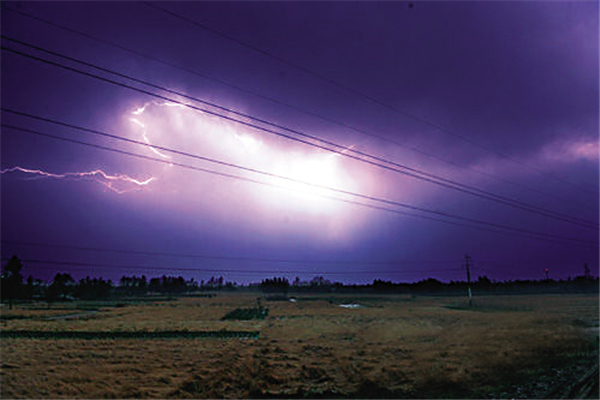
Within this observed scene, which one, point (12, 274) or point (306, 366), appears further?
point (12, 274)

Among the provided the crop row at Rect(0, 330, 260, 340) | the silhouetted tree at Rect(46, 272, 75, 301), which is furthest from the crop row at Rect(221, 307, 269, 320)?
the silhouetted tree at Rect(46, 272, 75, 301)

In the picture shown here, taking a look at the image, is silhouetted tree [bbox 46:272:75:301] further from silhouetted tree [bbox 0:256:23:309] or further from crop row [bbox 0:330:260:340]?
crop row [bbox 0:330:260:340]

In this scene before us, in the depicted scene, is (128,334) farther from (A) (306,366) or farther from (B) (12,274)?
(B) (12,274)

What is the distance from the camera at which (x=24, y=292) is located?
4941 inches

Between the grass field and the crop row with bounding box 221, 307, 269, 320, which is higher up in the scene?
the grass field

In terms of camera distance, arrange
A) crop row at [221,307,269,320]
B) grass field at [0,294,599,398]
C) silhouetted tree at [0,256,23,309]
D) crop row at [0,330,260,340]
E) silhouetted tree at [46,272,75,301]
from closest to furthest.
→ grass field at [0,294,599,398] < crop row at [0,330,260,340] < crop row at [221,307,269,320] < silhouetted tree at [0,256,23,309] < silhouetted tree at [46,272,75,301]

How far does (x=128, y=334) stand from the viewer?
129ft

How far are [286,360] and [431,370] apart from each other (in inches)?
414

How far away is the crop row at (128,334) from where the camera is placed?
124 feet

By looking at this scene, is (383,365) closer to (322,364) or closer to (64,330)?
(322,364)

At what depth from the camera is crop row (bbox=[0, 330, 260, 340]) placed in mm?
37756

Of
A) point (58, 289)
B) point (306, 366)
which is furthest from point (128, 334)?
point (58, 289)

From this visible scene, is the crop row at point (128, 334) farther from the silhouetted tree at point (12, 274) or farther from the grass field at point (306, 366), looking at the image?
the silhouetted tree at point (12, 274)

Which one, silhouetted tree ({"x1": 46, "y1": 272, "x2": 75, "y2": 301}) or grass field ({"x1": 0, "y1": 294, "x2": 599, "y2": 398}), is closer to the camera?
grass field ({"x1": 0, "y1": 294, "x2": 599, "y2": 398})
